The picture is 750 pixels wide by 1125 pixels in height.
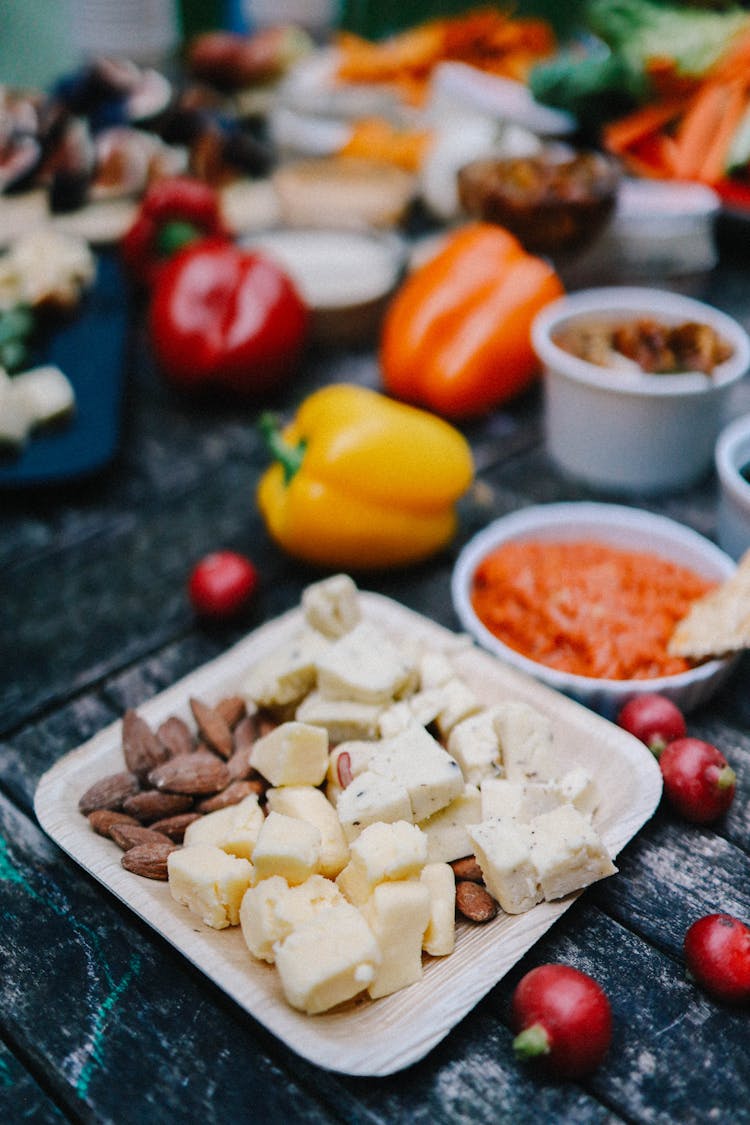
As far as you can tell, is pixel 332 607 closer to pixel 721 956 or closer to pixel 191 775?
pixel 191 775

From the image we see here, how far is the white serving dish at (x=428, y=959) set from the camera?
900 millimetres

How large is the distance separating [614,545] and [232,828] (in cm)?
79

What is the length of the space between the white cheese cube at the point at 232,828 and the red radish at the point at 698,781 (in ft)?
1.58

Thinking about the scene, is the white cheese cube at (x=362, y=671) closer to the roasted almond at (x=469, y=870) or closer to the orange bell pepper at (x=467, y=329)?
the roasted almond at (x=469, y=870)

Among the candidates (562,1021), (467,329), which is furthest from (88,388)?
(562,1021)

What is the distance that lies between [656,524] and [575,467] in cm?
39

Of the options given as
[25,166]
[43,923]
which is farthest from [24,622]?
[25,166]

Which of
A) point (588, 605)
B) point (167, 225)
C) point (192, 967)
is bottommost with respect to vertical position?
point (192, 967)

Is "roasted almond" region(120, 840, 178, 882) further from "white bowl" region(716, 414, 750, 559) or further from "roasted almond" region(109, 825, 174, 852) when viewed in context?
"white bowl" region(716, 414, 750, 559)

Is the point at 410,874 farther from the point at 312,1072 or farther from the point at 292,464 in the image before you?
the point at 292,464

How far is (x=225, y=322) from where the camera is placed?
214 centimetres

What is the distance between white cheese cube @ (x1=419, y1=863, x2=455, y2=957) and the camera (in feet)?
3.25

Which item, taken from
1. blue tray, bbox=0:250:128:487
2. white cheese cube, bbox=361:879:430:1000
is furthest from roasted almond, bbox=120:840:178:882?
blue tray, bbox=0:250:128:487

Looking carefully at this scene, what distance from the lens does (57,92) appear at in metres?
3.05
